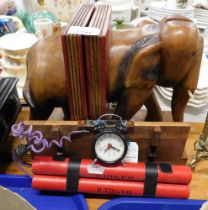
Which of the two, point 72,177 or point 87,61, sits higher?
point 87,61

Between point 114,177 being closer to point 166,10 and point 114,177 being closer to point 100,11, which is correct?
point 100,11

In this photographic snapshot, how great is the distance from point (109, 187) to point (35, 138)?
0.63 ft

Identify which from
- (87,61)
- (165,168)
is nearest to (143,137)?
(165,168)

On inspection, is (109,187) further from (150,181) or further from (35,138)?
(35,138)

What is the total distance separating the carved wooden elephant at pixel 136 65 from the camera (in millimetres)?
525

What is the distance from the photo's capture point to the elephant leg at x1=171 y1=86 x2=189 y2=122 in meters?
0.62

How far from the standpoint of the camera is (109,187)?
569 mm

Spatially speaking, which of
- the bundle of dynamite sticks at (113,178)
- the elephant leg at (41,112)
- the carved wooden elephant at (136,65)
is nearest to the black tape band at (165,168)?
the bundle of dynamite sticks at (113,178)

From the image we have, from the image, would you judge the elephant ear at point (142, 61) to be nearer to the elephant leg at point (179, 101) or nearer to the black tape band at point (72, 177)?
the elephant leg at point (179, 101)

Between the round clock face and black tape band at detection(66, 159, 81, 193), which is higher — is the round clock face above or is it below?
above

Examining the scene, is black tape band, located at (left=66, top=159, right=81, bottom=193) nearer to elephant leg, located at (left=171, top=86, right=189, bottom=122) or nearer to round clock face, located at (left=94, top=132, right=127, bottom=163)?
round clock face, located at (left=94, top=132, right=127, bottom=163)

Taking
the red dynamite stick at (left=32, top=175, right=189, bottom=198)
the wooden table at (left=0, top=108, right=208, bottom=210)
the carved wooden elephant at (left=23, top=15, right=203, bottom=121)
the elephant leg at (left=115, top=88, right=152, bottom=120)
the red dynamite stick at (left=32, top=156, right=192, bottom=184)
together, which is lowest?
the wooden table at (left=0, top=108, right=208, bottom=210)

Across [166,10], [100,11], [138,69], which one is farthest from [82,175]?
[166,10]

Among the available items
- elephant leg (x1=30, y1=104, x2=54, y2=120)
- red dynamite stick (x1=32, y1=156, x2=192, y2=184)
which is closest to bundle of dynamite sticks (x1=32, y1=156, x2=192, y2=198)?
red dynamite stick (x1=32, y1=156, x2=192, y2=184)
